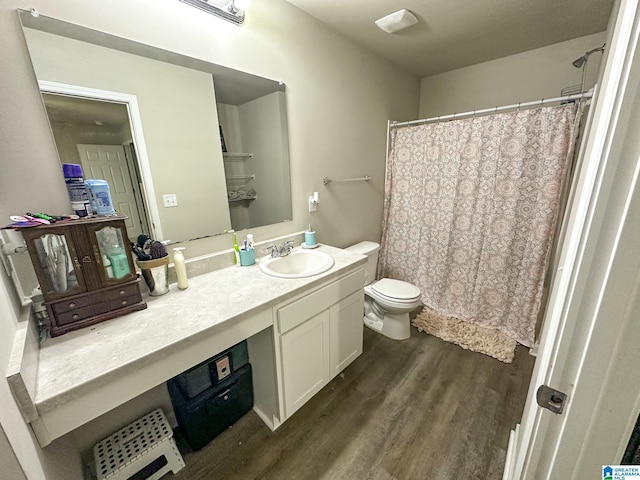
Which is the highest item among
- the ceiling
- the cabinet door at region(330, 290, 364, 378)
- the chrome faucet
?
the ceiling

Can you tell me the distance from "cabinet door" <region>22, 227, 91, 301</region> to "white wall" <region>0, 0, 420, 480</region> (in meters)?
0.08

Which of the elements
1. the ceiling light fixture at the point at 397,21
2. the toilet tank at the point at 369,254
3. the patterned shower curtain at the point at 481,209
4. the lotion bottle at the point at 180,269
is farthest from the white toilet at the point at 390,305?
the ceiling light fixture at the point at 397,21

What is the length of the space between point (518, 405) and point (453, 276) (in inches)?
41.5

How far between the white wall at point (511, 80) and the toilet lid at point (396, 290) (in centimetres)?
194

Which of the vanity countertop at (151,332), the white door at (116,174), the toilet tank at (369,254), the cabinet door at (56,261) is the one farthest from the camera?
the toilet tank at (369,254)

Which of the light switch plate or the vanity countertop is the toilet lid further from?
the light switch plate

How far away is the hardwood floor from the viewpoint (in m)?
1.17

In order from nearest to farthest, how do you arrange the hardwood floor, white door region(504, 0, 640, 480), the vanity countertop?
1. white door region(504, 0, 640, 480)
2. the vanity countertop
3. the hardwood floor

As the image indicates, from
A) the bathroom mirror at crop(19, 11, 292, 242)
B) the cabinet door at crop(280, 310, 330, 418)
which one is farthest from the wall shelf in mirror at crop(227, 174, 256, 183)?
the cabinet door at crop(280, 310, 330, 418)

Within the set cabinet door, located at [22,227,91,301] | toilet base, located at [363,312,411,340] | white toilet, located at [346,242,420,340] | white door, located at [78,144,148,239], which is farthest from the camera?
toilet base, located at [363,312,411,340]

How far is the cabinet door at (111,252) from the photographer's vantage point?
912mm

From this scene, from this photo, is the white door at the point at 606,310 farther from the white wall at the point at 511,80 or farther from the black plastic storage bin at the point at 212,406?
the white wall at the point at 511,80

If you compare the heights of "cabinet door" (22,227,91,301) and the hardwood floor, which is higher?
"cabinet door" (22,227,91,301)

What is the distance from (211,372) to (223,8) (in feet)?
5.79
